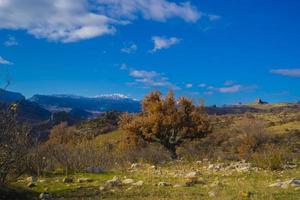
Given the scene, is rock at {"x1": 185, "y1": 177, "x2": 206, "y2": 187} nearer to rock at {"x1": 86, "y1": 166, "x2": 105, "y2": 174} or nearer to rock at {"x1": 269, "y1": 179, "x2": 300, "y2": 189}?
rock at {"x1": 269, "y1": 179, "x2": 300, "y2": 189}

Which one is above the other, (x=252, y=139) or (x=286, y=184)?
(x=252, y=139)

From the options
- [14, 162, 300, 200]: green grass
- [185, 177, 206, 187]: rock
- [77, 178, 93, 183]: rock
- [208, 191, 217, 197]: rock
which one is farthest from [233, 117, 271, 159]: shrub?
[208, 191, 217, 197]: rock

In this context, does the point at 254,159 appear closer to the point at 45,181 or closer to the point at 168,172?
the point at 168,172

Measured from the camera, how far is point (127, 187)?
1755 centimetres

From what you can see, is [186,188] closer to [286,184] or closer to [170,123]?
[286,184]

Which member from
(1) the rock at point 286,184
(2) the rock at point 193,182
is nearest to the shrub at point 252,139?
(2) the rock at point 193,182

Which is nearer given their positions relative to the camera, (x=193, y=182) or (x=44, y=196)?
(x=44, y=196)

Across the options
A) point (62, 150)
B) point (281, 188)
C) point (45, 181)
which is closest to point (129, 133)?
point (62, 150)

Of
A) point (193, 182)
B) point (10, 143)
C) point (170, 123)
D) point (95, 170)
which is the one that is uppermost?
point (170, 123)

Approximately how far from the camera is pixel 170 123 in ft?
116

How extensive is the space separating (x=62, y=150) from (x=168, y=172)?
22.7 feet

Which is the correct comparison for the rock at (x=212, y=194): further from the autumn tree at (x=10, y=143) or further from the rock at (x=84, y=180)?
the rock at (x=84, y=180)

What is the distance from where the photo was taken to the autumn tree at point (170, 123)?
35406mm

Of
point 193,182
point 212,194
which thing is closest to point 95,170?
point 193,182
